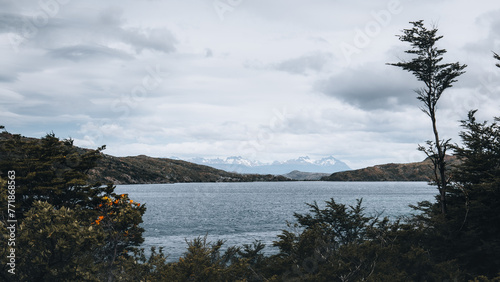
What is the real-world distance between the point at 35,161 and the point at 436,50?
94.0 feet

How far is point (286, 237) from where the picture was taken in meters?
16.6

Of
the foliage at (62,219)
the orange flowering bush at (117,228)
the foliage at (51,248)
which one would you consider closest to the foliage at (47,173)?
the foliage at (62,219)

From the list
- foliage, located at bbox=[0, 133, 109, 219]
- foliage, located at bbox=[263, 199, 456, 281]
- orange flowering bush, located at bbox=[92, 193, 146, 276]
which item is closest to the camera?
foliage, located at bbox=[263, 199, 456, 281]

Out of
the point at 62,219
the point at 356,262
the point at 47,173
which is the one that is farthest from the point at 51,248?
the point at 47,173

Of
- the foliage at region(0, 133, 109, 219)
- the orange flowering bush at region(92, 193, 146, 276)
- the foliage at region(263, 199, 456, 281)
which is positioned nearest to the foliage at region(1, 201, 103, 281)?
the orange flowering bush at region(92, 193, 146, 276)

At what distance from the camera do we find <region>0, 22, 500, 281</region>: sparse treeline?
40.2 feet

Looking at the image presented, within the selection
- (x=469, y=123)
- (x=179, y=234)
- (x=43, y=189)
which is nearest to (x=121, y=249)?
(x=43, y=189)

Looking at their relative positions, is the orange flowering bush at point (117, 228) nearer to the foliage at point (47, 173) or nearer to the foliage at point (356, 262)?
the foliage at point (47, 173)

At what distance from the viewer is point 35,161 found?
24969 mm

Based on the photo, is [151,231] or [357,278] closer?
[357,278]

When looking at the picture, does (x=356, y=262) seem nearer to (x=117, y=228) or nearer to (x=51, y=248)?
(x=51, y=248)

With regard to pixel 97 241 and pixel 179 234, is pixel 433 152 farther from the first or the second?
pixel 179 234

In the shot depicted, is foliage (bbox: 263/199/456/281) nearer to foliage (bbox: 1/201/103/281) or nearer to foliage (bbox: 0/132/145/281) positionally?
foliage (bbox: 1/201/103/281)

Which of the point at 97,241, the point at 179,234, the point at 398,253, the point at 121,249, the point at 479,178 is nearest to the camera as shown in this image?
the point at 97,241
